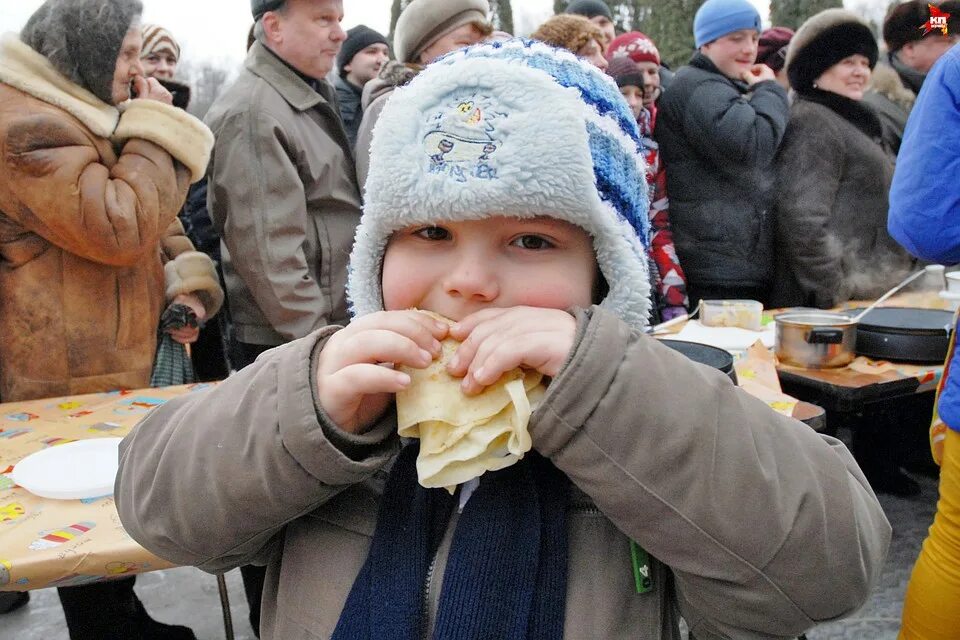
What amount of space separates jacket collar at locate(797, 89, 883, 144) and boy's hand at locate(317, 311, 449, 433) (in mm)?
3787

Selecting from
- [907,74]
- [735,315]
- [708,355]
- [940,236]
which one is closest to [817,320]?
[735,315]

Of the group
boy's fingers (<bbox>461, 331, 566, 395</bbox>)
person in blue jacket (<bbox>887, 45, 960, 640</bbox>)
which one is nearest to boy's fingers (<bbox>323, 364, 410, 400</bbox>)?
boy's fingers (<bbox>461, 331, 566, 395</bbox>)

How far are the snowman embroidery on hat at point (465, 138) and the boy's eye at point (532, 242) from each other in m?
0.12

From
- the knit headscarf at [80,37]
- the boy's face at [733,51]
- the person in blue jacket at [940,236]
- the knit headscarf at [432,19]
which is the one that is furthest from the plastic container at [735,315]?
the knit headscarf at [80,37]

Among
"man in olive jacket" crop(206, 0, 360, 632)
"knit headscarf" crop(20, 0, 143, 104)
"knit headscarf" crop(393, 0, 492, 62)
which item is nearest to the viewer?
"knit headscarf" crop(20, 0, 143, 104)

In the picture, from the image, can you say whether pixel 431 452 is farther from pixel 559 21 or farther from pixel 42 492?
pixel 559 21

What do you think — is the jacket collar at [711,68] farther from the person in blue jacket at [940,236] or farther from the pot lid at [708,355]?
the pot lid at [708,355]

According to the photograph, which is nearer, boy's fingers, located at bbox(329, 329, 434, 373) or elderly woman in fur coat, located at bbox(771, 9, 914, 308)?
boy's fingers, located at bbox(329, 329, 434, 373)

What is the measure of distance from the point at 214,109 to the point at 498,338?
8.58 feet

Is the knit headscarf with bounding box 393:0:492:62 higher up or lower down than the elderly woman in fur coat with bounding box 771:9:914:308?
higher up

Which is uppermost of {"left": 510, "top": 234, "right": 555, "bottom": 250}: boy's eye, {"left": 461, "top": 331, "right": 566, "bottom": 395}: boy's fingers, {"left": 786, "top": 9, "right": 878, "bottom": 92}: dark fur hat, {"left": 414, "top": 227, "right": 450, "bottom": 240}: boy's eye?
{"left": 786, "top": 9, "right": 878, "bottom": 92}: dark fur hat

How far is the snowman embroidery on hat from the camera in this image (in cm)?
94

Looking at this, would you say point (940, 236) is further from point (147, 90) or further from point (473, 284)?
point (147, 90)

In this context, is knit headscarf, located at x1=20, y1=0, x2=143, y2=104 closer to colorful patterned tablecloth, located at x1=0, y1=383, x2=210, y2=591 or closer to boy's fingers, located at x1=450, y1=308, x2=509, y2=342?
colorful patterned tablecloth, located at x1=0, y1=383, x2=210, y2=591
